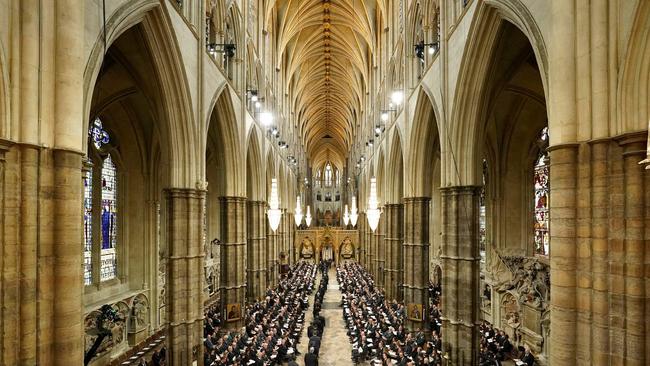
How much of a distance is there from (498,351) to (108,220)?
665 inches

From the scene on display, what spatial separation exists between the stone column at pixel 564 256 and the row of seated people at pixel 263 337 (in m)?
9.86

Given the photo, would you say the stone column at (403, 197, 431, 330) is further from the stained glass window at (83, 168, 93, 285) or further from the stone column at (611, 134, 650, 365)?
the stained glass window at (83, 168, 93, 285)

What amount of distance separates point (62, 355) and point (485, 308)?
19376mm

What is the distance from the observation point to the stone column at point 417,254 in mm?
18984

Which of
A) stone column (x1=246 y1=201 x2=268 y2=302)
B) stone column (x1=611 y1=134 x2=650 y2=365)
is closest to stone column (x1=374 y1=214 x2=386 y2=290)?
stone column (x1=246 y1=201 x2=268 y2=302)

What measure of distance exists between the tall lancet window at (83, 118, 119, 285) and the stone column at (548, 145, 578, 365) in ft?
52.2

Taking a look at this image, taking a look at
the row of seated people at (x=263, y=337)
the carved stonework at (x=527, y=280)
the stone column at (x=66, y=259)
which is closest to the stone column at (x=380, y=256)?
the row of seated people at (x=263, y=337)

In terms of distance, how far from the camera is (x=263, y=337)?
16.4 m

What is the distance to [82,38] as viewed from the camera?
261 inches

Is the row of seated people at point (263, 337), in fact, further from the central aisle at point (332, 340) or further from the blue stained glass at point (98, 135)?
the blue stained glass at point (98, 135)

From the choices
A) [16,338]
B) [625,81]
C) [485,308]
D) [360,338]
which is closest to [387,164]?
[485,308]

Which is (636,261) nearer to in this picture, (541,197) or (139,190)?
(541,197)

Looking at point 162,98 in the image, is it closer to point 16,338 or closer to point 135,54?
point 135,54

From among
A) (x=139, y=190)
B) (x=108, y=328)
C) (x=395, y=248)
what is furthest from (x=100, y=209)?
(x=395, y=248)
